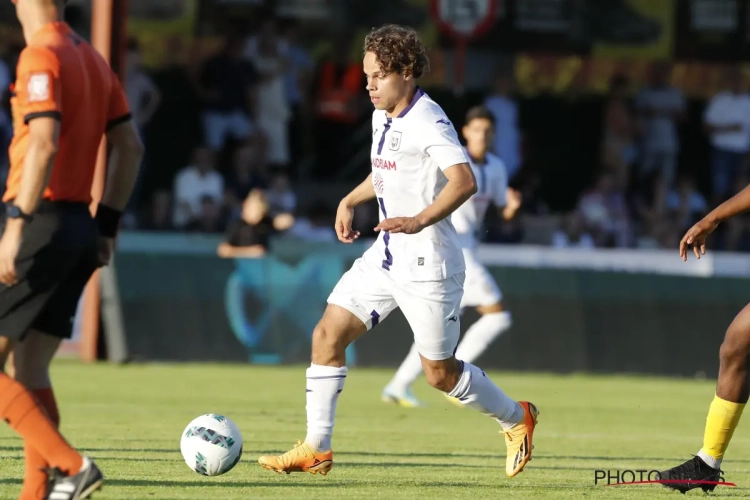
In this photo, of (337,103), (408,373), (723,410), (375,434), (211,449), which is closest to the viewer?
(211,449)

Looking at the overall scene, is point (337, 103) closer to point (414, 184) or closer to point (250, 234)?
point (250, 234)

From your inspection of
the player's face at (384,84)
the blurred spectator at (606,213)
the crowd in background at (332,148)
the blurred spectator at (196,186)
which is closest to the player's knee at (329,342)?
the player's face at (384,84)

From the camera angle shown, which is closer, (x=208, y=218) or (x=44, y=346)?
(x=44, y=346)

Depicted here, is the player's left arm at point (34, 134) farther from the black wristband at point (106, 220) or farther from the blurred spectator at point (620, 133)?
the blurred spectator at point (620, 133)

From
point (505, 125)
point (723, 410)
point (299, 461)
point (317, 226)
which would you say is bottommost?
point (317, 226)

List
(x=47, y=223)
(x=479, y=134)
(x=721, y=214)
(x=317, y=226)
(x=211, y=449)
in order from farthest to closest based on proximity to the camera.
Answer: (x=317, y=226)
(x=479, y=134)
(x=211, y=449)
(x=721, y=214)
(x=47, y=223)

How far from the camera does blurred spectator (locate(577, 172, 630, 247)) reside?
1925cm

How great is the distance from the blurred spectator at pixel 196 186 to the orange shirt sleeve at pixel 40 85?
12373mm

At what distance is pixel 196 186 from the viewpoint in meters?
18.1

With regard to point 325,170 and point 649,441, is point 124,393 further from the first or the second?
point 325,170

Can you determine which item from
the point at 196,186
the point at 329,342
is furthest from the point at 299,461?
the point at 196,186

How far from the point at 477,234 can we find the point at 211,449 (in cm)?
557

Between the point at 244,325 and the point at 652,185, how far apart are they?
7623 millimetres

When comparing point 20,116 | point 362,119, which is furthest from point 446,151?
point 362,119
